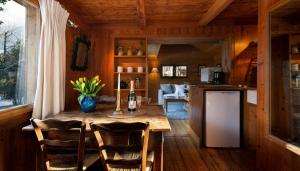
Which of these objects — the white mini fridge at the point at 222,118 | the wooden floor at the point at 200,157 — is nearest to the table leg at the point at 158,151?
the wooden floor at the point at 200,157

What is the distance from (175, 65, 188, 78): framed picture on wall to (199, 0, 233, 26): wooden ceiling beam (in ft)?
22.1

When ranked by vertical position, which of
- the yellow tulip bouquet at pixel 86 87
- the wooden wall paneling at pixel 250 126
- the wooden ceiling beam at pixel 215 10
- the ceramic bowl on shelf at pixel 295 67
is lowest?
the wooden wall paneling at pixel 250 126

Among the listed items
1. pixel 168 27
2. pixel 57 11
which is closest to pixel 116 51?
pixel 168 27

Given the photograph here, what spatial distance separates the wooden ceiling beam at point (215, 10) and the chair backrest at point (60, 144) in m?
2.74

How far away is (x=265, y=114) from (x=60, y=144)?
90.6 inches

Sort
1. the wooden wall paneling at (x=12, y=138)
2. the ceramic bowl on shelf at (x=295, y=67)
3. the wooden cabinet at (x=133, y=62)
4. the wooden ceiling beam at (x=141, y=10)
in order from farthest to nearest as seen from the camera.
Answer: the wooden cabinet at (x=133, y=62), the wooden ceiling beam at (x=141, y=10), the ceramic bowl on shelf at (x=295, y=67), the wooden wall paneling at (x=12, y=138)

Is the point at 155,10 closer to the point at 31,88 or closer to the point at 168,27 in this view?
the point at 168,27

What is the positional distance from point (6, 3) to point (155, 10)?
2533 mm

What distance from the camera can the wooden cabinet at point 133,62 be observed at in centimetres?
512

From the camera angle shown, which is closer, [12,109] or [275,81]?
[12,109]

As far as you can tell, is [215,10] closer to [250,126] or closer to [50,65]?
[250,126]

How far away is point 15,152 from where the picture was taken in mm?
2158

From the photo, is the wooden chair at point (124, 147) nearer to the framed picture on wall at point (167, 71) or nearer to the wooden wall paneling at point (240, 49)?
the wooden wall paneling at point (240, 49)

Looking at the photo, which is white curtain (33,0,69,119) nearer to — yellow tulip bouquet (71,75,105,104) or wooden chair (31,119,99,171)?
yellow tulip bouquet (71,75,105,104)
